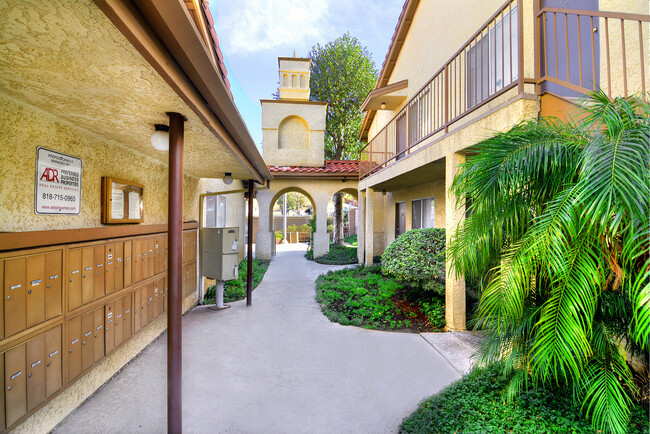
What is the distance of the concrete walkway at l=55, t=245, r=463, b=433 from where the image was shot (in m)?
2.73

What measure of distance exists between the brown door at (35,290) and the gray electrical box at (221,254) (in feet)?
11.4

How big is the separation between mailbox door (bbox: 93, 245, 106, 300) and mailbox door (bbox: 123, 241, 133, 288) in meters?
0.40

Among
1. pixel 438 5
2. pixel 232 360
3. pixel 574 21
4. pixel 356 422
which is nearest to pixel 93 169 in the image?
pixel 232 360

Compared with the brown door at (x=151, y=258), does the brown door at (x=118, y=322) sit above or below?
below

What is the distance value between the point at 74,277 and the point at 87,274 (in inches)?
7.3

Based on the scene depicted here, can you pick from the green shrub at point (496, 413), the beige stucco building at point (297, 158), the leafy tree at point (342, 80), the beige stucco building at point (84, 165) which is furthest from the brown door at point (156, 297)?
the leafy tree at point (342, 80)

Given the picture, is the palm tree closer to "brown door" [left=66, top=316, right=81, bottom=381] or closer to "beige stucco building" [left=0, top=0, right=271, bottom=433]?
"beige stucco building" [left=0, top=0, right=271, bottom=433]

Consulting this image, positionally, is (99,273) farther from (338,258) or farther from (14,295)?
(338,258)

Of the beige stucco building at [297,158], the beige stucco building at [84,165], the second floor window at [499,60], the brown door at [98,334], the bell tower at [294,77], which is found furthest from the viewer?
the bell tower at [294,77]

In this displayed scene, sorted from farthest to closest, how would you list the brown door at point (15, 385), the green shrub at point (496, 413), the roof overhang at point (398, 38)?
the roof overhang at point (398, 38), the green shrub at point (496, 413), the brown door at point (15, 385)

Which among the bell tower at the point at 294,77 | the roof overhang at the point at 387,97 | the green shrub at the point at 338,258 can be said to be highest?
the bell tower at the point at 294,77

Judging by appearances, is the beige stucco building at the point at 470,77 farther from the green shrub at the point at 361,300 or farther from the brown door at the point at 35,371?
the brown door at the point at 35,371

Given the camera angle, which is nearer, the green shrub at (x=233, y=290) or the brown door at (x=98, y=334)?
the brown door at (x=98, y=334)

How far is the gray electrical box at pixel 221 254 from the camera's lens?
19.3ft
